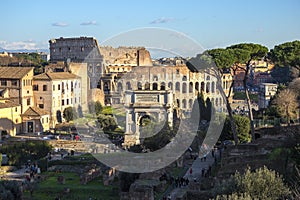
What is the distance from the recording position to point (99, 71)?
57.3 meters

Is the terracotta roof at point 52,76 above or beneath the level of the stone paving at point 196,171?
above

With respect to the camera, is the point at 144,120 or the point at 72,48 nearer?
the point at 144,120

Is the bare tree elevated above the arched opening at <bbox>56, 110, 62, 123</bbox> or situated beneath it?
elevated above

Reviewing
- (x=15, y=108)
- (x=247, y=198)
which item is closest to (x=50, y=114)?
(x=15, y=108)

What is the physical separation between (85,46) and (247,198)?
60.8m

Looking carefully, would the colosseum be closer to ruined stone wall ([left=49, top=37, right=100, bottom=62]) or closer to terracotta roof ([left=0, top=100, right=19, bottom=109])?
ruined stone wall ([left=49, top=37, right=100, bottom=62])

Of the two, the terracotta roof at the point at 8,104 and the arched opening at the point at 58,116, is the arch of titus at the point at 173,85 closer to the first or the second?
the arched opening at the point at 58,116

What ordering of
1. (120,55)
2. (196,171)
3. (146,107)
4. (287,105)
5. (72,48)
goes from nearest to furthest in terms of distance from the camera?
(196,171) → (287,105) → (146,107) → (120,55) → (72,48)

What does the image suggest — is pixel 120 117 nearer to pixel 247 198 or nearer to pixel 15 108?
pixel 15 108

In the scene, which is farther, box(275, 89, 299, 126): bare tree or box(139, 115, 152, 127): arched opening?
box(139, 115, 152, 127): arched opening

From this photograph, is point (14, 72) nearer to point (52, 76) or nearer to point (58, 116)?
point (52, 76)

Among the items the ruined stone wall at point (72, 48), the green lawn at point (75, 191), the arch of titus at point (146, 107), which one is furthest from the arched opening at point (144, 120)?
the ruined stone wall at point (72, 48)

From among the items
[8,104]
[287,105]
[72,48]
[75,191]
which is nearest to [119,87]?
[72,48]

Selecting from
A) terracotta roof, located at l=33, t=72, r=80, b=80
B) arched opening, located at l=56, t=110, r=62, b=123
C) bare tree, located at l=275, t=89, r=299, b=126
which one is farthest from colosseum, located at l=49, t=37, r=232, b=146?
bare tree, located at l=275, t=89, r=299, b=126
